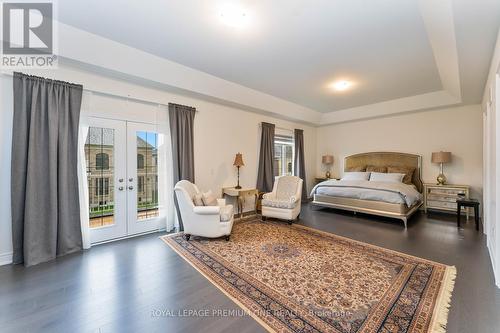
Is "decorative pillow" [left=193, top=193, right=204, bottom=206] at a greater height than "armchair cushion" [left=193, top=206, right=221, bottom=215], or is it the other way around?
"decorative pillow" [left=193, top=193, right=204, bottom=206]

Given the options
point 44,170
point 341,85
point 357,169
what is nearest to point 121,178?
point 44,170

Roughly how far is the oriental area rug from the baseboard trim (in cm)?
187

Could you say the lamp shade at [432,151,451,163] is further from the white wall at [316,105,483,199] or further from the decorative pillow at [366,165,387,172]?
the decorative pillow at [366,165,387,172]

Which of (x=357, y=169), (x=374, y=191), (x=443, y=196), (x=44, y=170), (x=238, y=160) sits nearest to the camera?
(x=44, y=170)

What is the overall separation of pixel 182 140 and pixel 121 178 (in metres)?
1.23

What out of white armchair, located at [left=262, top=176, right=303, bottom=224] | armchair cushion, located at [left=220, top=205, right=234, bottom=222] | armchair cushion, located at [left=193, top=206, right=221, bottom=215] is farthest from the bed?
armchair cushion, located at [left=193, top=206, right=221, bottom=215]

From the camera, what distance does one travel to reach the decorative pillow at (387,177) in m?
5.48

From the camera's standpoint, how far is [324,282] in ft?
7.62

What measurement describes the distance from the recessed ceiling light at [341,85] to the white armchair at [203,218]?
136 inches

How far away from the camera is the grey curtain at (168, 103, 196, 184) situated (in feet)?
13.4

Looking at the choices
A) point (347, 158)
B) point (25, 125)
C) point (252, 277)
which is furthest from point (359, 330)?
point (347, 158)

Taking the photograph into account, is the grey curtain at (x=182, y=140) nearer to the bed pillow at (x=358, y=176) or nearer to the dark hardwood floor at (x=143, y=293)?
the dark hardwood floor at (x=143, y=293)

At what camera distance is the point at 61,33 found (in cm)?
277

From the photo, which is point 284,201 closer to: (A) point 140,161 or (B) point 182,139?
(B) point 182,139
